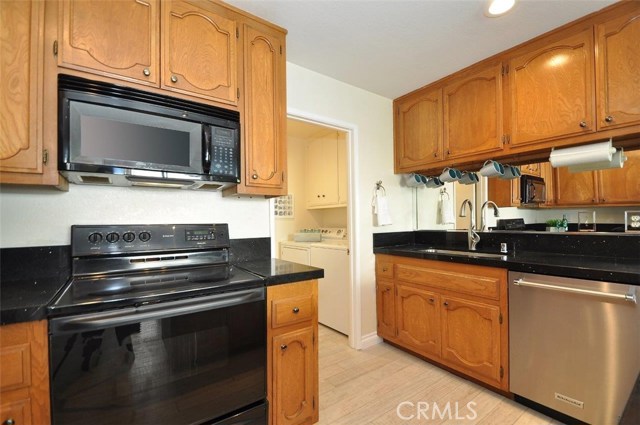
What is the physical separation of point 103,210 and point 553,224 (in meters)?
3.01

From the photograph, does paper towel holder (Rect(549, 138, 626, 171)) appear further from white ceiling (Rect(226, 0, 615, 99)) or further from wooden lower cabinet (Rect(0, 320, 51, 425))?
wooden lower cabinet (Rect(0, 320, 51, 425))

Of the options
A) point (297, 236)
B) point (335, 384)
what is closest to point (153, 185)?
point (335, 384)

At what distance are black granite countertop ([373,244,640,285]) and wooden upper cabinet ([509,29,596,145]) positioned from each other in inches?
30.5

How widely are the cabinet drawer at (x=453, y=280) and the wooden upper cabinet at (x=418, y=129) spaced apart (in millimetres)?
972

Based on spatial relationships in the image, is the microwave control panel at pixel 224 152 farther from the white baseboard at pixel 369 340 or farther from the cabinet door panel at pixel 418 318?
the white baseboard at pixel 369 340

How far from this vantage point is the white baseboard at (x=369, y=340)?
2597 mm

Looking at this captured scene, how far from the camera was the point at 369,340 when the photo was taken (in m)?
2.64

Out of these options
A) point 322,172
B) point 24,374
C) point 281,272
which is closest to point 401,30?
point 281,272

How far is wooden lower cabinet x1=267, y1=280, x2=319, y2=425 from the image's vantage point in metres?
1.42

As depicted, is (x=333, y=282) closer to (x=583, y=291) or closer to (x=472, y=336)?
(x=472, y=336)

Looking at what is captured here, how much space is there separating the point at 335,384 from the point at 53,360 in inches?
64.7

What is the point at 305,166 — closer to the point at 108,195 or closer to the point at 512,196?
the point at 512,196

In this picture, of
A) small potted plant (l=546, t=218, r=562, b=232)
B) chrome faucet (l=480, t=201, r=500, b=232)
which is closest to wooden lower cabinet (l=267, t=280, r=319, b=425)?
chrome faucet (l=480, t=201, r=500, b=232)

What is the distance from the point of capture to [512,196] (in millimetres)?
2408
